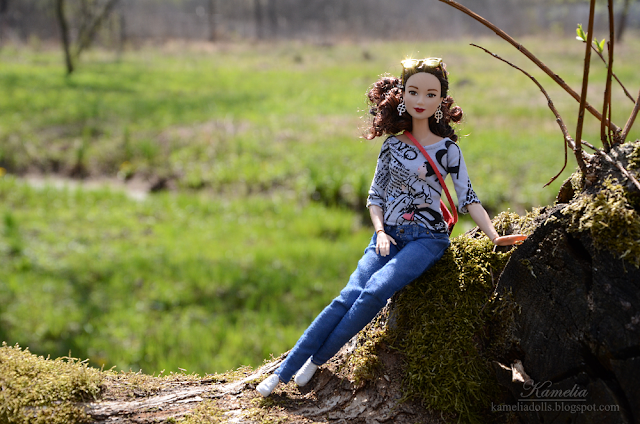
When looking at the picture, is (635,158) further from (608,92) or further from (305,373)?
(305,373)

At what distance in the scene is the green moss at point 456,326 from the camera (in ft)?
5.57

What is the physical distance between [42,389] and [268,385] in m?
0.82

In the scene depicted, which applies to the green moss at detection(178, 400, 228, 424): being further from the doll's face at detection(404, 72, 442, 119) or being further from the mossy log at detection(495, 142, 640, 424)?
the doll's face at detection(404, 72, 442, 119)

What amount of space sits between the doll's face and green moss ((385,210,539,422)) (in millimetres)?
537

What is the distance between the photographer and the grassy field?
5473mm

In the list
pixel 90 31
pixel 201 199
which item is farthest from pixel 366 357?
pixel 90 31

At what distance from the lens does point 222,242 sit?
24.0ft

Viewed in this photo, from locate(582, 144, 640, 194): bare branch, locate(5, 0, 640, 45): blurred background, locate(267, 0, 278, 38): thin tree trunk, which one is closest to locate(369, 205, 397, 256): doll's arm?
locate(582, 144, 640, 194): bare branch

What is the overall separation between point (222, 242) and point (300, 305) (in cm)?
197

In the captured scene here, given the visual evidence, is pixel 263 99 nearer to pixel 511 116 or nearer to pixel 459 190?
pixel 511 116

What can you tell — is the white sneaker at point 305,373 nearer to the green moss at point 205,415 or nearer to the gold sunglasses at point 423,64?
the green moss at point 205,415

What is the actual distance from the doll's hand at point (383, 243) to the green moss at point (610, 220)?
2.08 feet

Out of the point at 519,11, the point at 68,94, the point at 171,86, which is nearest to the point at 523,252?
the point at 68,94

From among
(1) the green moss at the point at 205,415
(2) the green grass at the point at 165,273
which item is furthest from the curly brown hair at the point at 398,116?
(2) the green grass at the point at 165,273
